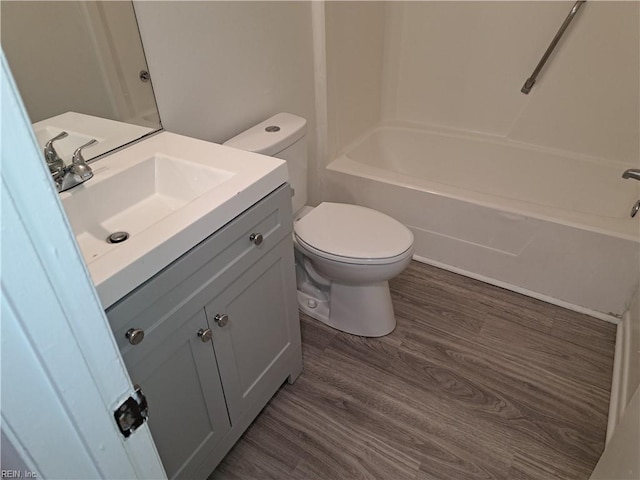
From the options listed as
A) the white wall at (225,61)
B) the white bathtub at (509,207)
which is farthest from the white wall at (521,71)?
the white wall at (225,61)

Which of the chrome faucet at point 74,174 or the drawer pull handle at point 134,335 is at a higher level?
the chrome faucet at point 74,174

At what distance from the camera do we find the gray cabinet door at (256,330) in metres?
1.13

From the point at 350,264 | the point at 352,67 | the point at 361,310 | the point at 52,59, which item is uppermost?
the point at 52,59

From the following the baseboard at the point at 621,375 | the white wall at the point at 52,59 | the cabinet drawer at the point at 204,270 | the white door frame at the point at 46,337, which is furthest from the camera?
the baseboard at the point at 621,375

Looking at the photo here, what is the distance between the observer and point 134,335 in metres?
0.85

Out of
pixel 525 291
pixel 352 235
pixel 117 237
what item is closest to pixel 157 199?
pixel 117 237

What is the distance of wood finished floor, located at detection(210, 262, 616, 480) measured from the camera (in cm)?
135

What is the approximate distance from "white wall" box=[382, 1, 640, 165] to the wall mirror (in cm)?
167

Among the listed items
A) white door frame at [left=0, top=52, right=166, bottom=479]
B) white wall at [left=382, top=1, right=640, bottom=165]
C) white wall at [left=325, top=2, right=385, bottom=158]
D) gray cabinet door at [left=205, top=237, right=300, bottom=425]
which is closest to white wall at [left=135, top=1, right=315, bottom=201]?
white wall at [left=325, top=2, right=385, bottom=158]

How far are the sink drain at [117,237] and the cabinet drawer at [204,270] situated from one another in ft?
0.74

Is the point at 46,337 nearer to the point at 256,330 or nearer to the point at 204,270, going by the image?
the point at 204,270

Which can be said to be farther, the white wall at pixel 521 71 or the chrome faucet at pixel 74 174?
the white wall at pixel 521 71

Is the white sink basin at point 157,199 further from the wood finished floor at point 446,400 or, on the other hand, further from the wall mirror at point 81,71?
the wood finished floor at point 446,400

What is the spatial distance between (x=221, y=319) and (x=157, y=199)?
390mm
